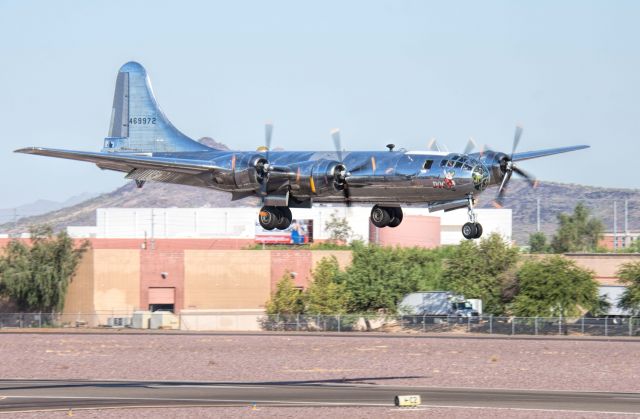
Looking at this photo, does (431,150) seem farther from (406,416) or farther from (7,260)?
(7,260)

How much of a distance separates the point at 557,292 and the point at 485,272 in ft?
35.7

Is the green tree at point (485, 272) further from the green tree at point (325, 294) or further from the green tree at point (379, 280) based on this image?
the green tree at point (325, 294)

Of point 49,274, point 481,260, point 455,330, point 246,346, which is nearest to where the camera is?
point 246,346

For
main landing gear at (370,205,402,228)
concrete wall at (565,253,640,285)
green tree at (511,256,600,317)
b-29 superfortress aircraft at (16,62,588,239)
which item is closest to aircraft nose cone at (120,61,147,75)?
b-29 superfortress aircraft at (16,62,588,239)

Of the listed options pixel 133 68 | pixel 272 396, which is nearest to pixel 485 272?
pixel 133 68

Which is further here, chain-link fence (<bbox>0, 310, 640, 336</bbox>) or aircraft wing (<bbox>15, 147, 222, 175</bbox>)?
chain-link fence (<bbox>0, 310, 640, 336</bbox>)

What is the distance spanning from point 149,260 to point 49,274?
11.7 meters

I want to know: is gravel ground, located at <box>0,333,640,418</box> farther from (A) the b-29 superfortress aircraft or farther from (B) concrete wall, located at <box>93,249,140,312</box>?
(B) concrete wall, located at <box>93,249,140,312</box>

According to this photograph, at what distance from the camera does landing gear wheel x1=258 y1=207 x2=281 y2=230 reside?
55.7m

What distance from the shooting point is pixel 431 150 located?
55562mm

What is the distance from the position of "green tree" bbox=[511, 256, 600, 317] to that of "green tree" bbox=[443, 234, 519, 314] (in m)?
4.99

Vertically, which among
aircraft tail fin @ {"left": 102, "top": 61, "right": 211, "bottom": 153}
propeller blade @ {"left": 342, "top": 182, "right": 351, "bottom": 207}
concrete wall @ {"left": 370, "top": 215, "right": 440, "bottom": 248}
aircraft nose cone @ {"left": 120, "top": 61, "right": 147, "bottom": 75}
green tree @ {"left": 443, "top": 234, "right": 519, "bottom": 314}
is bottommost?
green tree @ {"left": 443, "top": 234, "right": 519, "bottom": 314}

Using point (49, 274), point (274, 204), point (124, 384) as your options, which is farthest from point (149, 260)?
point (274, 204)

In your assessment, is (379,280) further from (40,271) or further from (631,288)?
(40,271)
